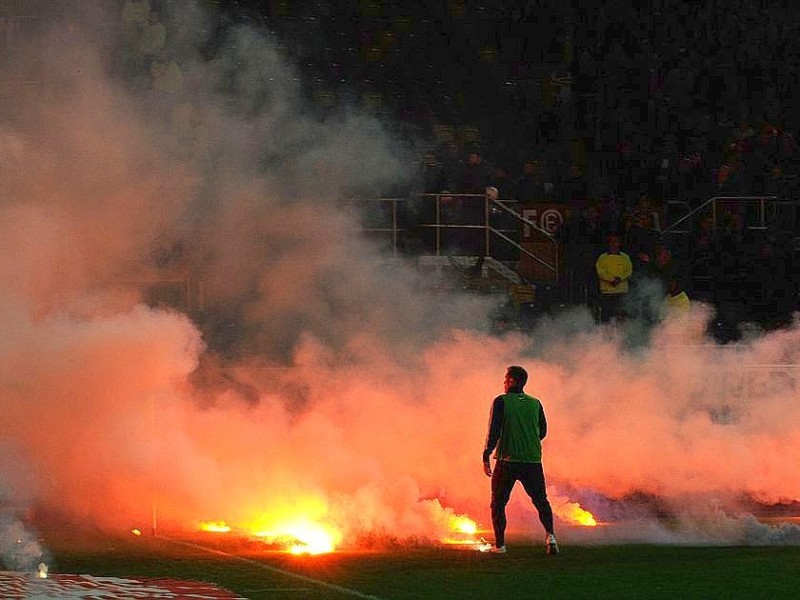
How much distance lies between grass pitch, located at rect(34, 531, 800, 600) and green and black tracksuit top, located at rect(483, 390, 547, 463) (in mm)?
846

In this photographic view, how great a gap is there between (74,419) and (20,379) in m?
0.63

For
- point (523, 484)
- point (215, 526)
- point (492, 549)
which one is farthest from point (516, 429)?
point (215, 526)

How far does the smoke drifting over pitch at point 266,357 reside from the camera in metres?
16.5

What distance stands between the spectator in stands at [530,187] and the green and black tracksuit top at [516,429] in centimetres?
930

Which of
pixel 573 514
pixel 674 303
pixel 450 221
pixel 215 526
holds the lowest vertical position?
pixel 215 526

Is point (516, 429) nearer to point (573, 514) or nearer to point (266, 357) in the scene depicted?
point (573, 514)

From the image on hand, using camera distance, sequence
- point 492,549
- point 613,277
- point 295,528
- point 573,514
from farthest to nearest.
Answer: point 613,277 → point 573,514 → point 295,528 → point 492,549

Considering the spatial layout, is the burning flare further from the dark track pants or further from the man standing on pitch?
the dark track pants

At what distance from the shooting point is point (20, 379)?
53.5ft

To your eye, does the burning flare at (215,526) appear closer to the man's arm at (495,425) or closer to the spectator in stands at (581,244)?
the man's arm at (495,425)

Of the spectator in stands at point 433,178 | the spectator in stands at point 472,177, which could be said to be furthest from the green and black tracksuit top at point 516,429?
the spectator in stands at point 472,177

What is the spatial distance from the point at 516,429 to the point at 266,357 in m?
5.66

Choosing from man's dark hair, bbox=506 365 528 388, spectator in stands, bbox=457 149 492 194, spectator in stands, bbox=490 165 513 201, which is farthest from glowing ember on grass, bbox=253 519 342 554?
spectator in stands, bbox=490 165 513 201

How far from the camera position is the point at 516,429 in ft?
49.1
